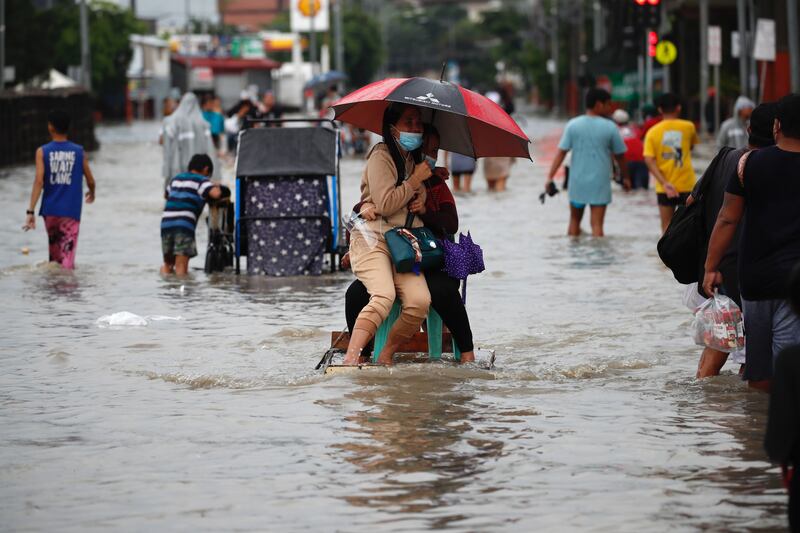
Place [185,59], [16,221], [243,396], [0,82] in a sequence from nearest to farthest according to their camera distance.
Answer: [243,396]
[16,221]
[0,82]
[185,59]

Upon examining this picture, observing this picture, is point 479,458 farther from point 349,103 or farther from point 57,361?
point 57,361

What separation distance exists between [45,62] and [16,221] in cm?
4406

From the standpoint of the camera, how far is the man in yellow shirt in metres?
16.0

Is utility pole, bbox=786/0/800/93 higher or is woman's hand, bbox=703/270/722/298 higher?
utility pole, bbox=786/0/800/93

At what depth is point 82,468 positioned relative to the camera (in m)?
7.29

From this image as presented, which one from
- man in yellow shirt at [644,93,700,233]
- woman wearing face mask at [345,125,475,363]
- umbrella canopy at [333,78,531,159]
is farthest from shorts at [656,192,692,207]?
woman wearing face mask at [345,125,475,363]

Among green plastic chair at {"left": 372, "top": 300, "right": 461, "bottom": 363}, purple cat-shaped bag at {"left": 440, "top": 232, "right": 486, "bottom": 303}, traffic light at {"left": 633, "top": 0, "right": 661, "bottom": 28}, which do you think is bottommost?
green plastic chair at {"left": 372, "top": 300, "right": 461, "bottom": 363}

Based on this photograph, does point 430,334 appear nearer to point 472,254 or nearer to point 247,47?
point 472,254

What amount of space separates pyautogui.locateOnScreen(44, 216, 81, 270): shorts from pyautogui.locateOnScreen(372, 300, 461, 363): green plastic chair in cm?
655

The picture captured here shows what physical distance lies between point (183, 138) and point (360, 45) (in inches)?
5492

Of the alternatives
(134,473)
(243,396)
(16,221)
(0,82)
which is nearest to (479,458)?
(134,473)

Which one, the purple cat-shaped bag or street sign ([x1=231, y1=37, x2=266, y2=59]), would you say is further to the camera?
street sign ([x1=231, y1=37, x2=266, y2=59])

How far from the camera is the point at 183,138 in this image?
21047 millimetres

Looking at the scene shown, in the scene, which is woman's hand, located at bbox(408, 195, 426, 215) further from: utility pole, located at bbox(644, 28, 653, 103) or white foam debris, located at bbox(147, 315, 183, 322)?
utility pole, located at bbox(644, 28, 653, 103)
